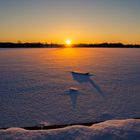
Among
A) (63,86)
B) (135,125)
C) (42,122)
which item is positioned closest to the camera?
(135,125)

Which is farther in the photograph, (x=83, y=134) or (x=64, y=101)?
(x=64, y=101)

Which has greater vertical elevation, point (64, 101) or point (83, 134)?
point (83, 134)

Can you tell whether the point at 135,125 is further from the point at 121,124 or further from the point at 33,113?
the point at 33,113

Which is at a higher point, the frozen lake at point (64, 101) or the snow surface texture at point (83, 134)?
the snow surface texture at point (83, 134)

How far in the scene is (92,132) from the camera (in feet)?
6.22

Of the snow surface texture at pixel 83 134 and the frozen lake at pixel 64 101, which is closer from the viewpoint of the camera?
the snow surface texture at pixel 83 134

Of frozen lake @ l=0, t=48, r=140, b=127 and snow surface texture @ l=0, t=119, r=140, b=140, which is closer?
snow surface texture @ l=0, t=119, r=140, b=140

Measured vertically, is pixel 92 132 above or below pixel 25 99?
above

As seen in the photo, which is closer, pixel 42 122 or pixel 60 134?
pixel 60 134

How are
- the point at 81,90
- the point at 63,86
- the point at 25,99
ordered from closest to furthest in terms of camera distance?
the point at 25,99, the point at 81,90, the point at 63,86

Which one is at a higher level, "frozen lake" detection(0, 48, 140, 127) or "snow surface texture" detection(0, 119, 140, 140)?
"snow surface texture" detection(0, 119, 140, 140)

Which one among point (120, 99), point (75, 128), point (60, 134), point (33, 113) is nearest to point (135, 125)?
point (75, 128)

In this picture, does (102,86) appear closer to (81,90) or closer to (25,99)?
(81,90)

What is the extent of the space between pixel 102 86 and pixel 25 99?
212 cm
